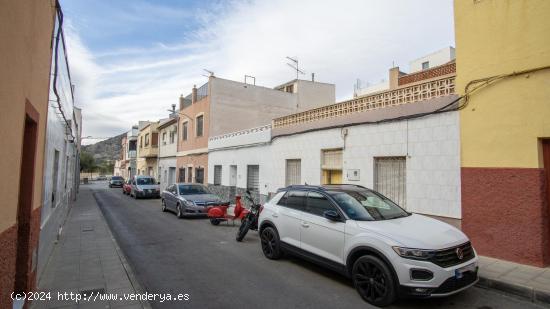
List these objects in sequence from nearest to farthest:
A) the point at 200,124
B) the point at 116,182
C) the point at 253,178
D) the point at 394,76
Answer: the point at 253,178, the point at 394,76, the point at 200,124, the point at 116,182

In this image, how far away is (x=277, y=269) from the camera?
6.13 metres

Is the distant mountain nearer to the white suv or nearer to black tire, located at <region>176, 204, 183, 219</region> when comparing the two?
black tire, located at <region>176, 204, 183, 219</region>

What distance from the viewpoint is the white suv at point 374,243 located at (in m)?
4.21

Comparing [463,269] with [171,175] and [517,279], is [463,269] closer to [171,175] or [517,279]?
[517,279]

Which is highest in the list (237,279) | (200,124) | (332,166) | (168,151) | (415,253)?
(200,124)

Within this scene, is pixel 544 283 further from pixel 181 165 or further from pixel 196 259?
pixel 181 165

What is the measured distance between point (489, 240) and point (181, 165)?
2204 centimetres

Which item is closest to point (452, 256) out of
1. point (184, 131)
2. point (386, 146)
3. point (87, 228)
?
point (386, 146)

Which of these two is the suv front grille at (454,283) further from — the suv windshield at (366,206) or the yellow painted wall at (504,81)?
the yellow painted wall at (504,81)

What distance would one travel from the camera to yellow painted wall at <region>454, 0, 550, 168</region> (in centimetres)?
597

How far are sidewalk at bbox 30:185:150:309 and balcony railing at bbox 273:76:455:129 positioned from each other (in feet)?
24.4

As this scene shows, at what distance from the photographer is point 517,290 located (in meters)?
4.96

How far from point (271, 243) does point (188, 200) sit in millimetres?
7036

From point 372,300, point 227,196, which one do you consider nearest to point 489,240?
point 372,300
